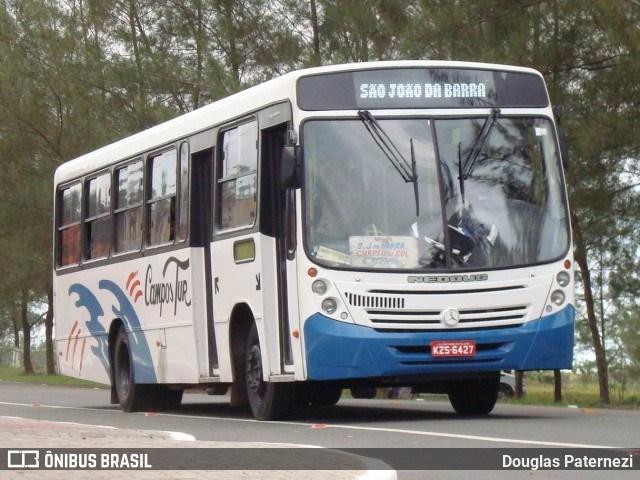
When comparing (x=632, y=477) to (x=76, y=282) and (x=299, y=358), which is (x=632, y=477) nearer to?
(x=299, y=358)

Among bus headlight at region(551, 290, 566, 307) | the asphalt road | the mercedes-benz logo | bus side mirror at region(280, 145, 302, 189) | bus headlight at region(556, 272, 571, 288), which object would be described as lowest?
the asphalt road

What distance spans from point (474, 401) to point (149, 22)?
17055 millimetres

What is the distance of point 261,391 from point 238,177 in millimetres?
2175

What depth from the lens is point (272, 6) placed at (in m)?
29.1

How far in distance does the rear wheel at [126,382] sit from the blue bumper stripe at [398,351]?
587 cm

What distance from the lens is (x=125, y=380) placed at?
2052cm

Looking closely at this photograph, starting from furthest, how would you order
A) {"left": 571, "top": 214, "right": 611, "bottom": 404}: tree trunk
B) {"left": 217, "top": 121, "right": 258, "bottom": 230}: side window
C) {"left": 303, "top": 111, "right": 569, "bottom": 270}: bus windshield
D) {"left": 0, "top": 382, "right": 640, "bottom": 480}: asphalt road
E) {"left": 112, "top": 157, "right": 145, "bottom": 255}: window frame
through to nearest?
{"left": 571, "top": 214, "right": 611, "bottom": 404}: tree trunk
{"left": 112, "top": 157, "right": 145, "bottom": 255}: window frame
{"left": 217, "top": 121, "right": 258, "bottom": 230}: side window
{"left": 303, "top": 111, "right": 569, "bottom": 270}: bus windshield
{"left": 0, "top": 382, "right": 640, "bottom": 480}: asphalt road

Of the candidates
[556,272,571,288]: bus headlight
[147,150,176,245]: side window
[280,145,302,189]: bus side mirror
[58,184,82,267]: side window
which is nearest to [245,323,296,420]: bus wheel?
[280,145,302,189]: bus side mirror

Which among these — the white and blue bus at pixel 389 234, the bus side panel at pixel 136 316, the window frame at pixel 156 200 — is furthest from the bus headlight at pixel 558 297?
the window frame at pixel 156 200

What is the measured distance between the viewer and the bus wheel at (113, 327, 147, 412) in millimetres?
20094

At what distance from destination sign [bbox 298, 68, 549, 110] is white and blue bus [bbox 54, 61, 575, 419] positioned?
0.6 inches

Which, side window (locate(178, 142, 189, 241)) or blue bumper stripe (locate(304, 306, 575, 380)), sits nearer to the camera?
blue bumper stripe (locate(304, 306, 575, 380))

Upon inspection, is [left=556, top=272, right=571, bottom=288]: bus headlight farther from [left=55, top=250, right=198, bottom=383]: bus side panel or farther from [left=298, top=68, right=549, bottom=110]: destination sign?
[left=55, top=250, right=198, bottom=383]: bus side panel

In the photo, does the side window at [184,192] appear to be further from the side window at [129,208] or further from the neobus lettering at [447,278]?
the neobus lettering at [447,278]
